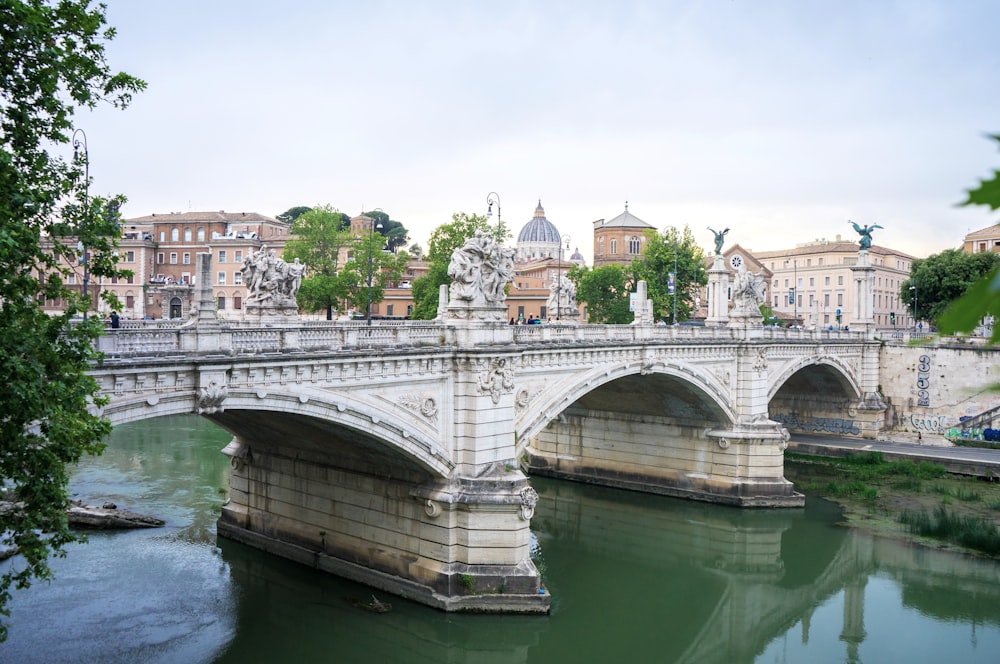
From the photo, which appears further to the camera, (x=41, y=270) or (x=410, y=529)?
(x=410, y=529)

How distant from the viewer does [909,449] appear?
3841 cm

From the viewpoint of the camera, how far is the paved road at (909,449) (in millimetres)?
35609

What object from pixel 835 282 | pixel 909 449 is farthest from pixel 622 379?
pixel 835 282

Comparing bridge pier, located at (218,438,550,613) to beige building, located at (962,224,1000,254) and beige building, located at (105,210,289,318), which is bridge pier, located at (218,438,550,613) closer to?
beige building, located at (105,210,289,318)

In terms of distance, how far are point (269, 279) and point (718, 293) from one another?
2169cm

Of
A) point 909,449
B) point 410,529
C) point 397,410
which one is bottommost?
point 909,449

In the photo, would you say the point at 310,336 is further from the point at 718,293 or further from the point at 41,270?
the point at 718,293

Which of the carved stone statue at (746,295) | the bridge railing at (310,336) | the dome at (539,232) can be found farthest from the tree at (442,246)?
the dome at (539,232)

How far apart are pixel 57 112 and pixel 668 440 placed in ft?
84.9

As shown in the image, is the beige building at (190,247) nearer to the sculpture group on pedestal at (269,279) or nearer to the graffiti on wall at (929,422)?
the sculpture group on pedestal at (269,279)

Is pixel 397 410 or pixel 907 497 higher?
pixel 397 410

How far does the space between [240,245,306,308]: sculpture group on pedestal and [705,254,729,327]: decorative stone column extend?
65.3 ft

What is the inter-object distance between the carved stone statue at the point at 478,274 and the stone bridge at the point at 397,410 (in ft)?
0.17

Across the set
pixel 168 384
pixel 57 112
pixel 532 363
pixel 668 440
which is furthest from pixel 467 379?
pixel 668 440
